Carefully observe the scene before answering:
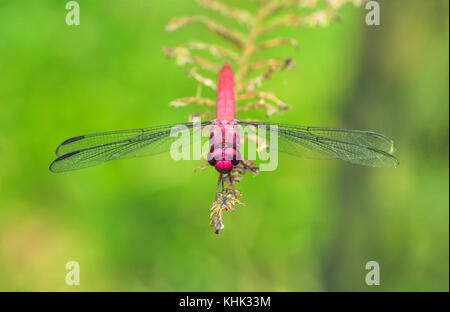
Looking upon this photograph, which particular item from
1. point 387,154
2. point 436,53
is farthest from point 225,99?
point 436,53

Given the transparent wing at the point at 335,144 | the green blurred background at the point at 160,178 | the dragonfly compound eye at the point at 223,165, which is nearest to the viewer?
the dragonfly compound eye at the point at 223,165

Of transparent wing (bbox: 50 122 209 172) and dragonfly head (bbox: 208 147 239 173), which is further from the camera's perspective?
transparent wing (bbox: 50 122 209 172)

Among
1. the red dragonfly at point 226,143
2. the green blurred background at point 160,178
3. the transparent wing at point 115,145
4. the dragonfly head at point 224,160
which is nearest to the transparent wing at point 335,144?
the red dragonfly at point 226,143

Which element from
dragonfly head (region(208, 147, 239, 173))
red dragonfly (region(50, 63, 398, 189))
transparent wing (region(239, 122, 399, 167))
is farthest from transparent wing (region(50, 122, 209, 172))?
transparent wing (region(239, 122, 399, 167))

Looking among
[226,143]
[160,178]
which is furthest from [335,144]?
[160,178]

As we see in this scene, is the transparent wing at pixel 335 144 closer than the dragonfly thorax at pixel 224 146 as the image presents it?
No

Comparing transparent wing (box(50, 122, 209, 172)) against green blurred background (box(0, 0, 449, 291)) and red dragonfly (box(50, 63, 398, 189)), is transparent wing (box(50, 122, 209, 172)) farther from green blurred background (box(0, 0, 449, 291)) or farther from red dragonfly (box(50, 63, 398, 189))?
green blurred background (box(0, 0, 449, 291))

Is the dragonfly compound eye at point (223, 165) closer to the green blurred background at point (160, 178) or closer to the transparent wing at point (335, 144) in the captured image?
the transparent wing at point (335, 144)
